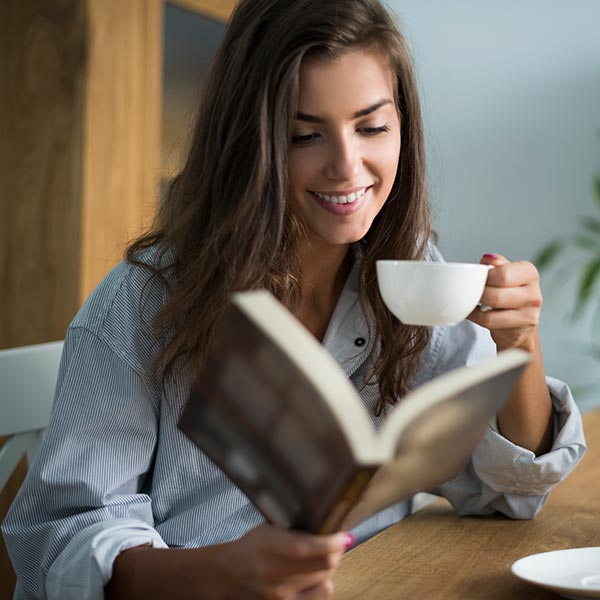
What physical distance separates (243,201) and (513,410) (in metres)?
0.47

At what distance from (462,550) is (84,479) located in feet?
1.50

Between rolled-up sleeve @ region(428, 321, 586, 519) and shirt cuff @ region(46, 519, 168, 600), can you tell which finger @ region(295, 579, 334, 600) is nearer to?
shirt cuff @ region(46, 519, 168, 600)

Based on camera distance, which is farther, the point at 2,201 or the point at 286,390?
the point at 2,201

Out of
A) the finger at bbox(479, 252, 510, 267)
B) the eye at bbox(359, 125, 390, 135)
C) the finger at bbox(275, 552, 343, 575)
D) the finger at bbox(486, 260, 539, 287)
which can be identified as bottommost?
the finger at bbox(275, 552, 343, 575)

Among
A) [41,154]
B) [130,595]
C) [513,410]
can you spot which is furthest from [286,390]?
[41,154]

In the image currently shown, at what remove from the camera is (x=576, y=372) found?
3736 millimetres

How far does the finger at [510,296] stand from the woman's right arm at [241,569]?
392 mm

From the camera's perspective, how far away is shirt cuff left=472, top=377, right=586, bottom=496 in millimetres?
1244

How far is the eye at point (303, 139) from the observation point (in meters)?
1.15

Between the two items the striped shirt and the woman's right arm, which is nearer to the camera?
the woman's right arm

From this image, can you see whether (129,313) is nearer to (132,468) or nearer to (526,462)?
(132,468)

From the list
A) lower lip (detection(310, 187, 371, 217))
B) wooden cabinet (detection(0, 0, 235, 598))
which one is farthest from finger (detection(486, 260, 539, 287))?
wooden cabinet (detection(0, 0, 235, 598))

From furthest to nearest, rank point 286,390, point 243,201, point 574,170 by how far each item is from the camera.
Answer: point 574,170
point 243,201
point 286,390

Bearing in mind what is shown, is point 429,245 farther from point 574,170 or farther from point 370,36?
point 574,170
